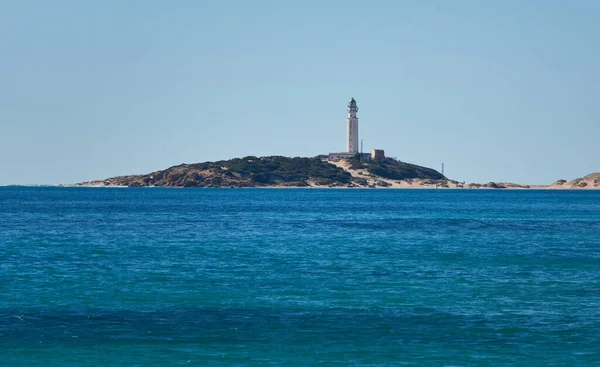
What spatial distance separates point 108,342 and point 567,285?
20.1 m

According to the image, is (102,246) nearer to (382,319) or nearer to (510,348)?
(382,319)

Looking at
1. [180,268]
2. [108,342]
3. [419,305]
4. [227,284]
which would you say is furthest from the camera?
[180,268]

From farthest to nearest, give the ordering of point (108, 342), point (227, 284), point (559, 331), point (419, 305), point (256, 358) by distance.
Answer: point (227, 284), point (419, 305), point (559, 331), point (108, 342), point (256, 358)

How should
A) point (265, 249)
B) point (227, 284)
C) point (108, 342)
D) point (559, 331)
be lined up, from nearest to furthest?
point (108, 342)
point (559, 331)
point (227, 284)
point (265, 249)

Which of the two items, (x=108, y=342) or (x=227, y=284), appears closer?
(x=108, y=342)

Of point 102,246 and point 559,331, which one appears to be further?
point 102,246

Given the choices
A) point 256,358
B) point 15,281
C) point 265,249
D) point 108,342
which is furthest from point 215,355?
point 265,249

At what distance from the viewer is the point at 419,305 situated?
90.7ft

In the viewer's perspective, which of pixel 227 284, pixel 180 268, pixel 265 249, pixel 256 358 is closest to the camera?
pixel 256 358

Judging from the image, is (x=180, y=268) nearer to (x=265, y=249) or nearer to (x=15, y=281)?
(x=15, y=281)

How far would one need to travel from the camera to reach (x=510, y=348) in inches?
851

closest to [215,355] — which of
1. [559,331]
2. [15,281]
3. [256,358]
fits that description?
[256,358]

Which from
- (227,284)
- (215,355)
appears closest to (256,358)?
(215,355)

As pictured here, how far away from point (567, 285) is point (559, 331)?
958 cm
